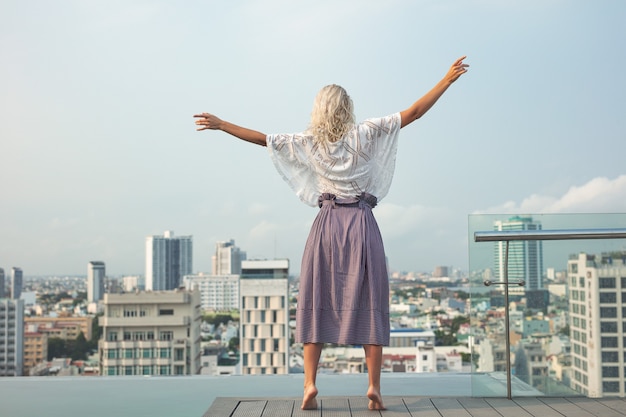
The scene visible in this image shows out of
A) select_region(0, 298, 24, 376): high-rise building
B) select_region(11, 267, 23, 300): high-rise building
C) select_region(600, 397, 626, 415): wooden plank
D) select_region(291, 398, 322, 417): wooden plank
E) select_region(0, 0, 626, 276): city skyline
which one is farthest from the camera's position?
select_region(11, 267, 23, 300): high-rise building

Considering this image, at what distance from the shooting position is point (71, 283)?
108 feet

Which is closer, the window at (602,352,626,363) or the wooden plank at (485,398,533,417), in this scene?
the wooden plank at (485,398,533,417)

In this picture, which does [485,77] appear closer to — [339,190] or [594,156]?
[594,156]

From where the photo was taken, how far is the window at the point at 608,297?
3242 millimetres

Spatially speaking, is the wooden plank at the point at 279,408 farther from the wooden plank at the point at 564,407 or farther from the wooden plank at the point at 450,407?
the wooden plank at the point at 564,407

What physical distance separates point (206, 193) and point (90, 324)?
8.98 meters

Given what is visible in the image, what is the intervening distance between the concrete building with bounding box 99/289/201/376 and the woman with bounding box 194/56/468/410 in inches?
1004

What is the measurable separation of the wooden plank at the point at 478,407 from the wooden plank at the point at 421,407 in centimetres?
14

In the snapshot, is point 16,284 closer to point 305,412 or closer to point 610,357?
point 305,412

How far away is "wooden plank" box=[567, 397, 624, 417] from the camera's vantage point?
2775 millimetres

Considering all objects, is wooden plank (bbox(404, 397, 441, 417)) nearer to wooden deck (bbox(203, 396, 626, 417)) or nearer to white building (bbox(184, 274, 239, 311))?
wooden deck (bbox(203, 396, 626, 417))

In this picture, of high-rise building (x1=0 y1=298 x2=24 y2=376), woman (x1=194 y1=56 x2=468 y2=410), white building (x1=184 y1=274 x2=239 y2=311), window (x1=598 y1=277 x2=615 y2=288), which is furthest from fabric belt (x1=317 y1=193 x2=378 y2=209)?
white building (x1=184 y1=274 x2=239 y2=311)

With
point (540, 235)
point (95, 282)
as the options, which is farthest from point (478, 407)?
point (95, 282)

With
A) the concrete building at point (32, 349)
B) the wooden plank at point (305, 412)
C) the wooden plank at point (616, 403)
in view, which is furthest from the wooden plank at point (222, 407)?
the concrete building at point (32, 349)
